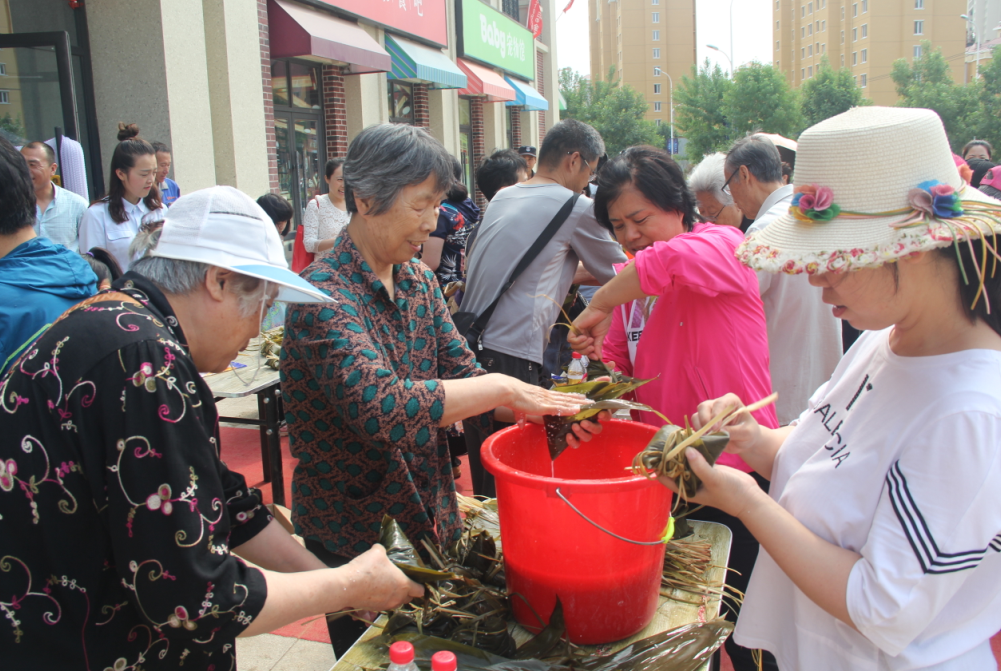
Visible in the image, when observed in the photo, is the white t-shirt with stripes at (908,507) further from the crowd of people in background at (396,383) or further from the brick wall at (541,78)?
the brick wall at (541,78)

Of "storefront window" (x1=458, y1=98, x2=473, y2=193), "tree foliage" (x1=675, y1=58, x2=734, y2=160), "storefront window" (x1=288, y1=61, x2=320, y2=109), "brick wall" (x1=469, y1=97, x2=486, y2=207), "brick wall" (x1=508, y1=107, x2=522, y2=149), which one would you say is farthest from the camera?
"tree foliage" (x1=675, y1=58, x2=734, y2=160)

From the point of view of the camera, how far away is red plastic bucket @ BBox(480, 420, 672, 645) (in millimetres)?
1521

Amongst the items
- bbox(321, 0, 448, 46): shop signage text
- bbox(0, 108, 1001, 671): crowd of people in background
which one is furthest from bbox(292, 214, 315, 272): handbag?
bbox(321, 0, 448, 46): shop signage text

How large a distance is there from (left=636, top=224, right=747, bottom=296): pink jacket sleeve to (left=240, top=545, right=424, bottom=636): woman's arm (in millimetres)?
1199

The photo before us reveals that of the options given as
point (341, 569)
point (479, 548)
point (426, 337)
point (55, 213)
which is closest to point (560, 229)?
point (426, 337)

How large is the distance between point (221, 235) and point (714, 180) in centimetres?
354

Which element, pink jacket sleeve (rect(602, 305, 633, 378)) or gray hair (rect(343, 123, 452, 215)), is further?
pink jacket sleeve (rect(602, 305, 633, 378))

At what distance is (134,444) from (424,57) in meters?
12.6

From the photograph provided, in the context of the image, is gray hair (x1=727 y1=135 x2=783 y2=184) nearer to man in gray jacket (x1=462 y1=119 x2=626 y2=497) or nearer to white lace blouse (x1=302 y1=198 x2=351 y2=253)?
man in gray jacket (x1=462 y1=119 x2=626 y2=497)

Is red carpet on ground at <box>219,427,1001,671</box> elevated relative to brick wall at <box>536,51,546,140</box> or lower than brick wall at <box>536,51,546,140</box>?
lower

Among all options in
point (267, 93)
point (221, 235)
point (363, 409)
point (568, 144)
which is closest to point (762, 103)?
point (267, 93)

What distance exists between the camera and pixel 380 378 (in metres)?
1.70

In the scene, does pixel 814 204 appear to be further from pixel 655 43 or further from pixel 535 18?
pixel 655 43

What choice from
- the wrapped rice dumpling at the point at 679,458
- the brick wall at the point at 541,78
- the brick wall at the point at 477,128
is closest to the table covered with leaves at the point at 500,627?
the wrapped rice dumpling at the point at 679,458
